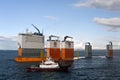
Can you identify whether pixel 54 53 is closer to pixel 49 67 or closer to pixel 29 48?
pixel 29 48

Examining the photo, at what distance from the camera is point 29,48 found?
191 meters

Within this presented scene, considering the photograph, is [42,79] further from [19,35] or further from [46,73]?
[19,35]

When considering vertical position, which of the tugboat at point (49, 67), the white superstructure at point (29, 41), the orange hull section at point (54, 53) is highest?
the white superstructure at point (29, 41)

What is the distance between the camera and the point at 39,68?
122312mm

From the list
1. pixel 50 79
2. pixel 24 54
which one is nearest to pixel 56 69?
pixel 50 79

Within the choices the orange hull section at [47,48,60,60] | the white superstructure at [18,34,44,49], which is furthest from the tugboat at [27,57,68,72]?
the orange hull section at [47,48,60,60]

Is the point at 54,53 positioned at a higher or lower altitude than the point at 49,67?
higher

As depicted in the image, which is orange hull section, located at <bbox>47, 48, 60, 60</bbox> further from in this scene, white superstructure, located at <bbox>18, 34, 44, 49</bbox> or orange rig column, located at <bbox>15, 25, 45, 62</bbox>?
white superstructure, located at <bbox>18, 34, 44, 49</bbox>

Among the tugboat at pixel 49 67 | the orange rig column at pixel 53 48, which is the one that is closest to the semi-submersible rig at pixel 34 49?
the orange rig column at pixel 53 48

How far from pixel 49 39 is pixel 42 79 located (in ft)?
308

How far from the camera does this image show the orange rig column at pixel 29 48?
609 ft

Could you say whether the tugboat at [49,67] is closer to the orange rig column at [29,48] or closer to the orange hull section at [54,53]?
the orange rig column at [29,48]

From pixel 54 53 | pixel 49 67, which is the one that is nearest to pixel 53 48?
pixel 54 53

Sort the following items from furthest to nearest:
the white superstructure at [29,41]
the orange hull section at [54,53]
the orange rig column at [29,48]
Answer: the orange hull section at [54,53] → the white superstructure at [29,41] → the orange rig column at [29,48]
